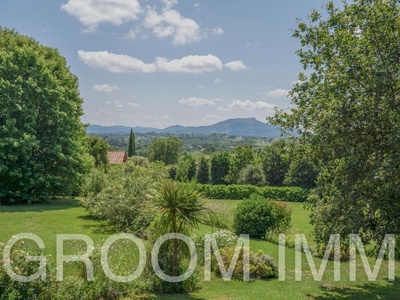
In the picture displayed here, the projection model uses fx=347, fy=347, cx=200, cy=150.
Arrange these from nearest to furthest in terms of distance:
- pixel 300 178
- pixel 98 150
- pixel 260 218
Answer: pixel 260 218, pixel 98 150, pixel 300 178

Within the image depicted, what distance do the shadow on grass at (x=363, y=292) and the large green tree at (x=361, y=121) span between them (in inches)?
A: 94.7

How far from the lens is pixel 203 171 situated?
5856cm

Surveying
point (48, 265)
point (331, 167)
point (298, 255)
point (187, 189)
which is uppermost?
point (331, 167)

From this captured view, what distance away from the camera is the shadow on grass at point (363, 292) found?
10.1 m

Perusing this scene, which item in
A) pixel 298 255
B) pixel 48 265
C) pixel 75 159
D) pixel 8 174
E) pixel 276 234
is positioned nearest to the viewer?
pixel 48 265

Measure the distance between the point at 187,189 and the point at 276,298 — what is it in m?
3.74

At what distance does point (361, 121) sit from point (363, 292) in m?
5.96

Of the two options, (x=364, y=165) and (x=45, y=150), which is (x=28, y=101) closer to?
(x=45, y=150)

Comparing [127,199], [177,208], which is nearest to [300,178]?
[127,199]

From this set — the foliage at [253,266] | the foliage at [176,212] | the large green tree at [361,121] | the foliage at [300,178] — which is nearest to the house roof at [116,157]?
the foliage at [300,178]

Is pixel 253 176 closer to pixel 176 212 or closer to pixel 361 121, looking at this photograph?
pixel 176 212

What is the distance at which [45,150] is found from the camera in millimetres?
21766

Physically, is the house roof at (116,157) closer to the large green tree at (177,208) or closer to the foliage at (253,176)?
the foliage at (253,176)

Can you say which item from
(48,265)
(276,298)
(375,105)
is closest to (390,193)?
(375,105)
